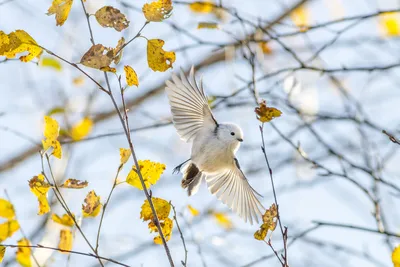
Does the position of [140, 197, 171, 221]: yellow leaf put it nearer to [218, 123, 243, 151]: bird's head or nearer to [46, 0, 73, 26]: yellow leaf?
[46, 0, 73, 26]: yellow leaf

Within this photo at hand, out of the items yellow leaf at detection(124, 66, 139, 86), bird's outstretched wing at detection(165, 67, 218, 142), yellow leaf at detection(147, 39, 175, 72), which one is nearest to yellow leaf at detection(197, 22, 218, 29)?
bird's outstretched wing at detection(165, 67, 218, 142)

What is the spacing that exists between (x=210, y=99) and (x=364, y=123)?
2.42 ft

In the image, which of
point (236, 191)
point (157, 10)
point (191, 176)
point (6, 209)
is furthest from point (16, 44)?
point (236, 191)

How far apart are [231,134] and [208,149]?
0.32 ft

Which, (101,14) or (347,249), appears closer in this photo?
(101,14)

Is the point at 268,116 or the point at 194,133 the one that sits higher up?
the point at 194,133

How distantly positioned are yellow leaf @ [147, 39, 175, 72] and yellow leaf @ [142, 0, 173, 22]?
70 millimetres

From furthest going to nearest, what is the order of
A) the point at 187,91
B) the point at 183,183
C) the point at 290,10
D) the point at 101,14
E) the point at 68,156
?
the point at 290,10 → the point at 68,156 → the point at 183,183 → the point at 187,91 → the point at 101,14

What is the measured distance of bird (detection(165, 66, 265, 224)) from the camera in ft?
6.54

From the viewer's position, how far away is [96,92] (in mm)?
4199

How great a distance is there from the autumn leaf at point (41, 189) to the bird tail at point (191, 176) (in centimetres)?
75

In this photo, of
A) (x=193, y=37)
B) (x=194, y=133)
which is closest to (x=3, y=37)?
(x=194, y=133)

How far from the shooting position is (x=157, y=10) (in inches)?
53.7

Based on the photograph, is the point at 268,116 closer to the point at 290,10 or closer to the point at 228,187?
the point at 228,187
